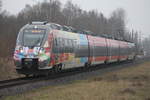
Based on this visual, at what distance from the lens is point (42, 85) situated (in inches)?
656

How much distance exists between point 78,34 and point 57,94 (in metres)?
13.0

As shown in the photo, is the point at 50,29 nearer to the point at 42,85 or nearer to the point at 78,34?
the point at 42,85

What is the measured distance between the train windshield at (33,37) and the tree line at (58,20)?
1012cm

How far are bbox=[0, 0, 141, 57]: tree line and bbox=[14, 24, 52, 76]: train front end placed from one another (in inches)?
412

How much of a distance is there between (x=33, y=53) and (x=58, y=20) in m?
47.6

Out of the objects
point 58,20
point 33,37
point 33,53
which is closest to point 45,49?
point 33,53

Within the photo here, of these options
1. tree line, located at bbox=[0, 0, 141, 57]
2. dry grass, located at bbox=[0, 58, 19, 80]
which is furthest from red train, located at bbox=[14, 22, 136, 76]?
tree line, located at bbox=[0, 0, 141, 57]

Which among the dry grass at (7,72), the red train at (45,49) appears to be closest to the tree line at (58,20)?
the dry grass at (7,72)

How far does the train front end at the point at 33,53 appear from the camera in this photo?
18.6 meters

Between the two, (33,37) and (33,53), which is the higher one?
(33,37)

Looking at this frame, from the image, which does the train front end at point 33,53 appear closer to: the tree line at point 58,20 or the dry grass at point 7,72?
the dry grass at point 7,72

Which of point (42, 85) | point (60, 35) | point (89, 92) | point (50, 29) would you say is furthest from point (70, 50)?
point (89, 92)

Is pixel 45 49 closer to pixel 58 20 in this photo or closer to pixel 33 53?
pixel 33 53

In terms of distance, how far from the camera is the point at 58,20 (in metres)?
65.8
